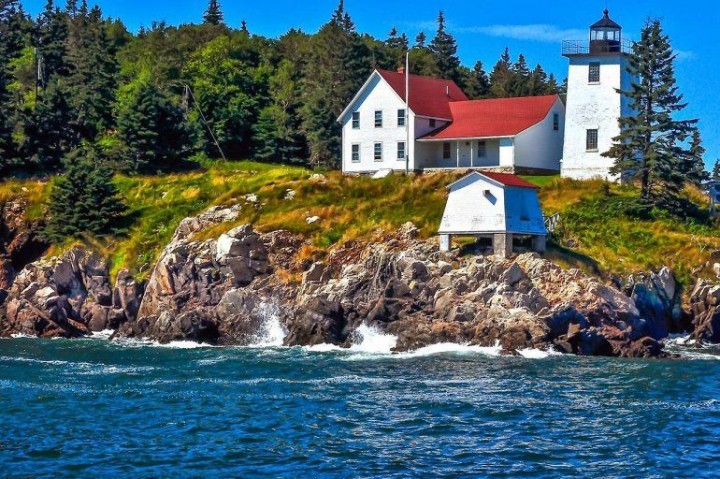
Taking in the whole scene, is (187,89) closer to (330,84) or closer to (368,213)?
(330,84)

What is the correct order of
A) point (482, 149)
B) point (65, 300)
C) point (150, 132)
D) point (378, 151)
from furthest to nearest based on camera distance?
point (150, 132)
point (378, 151)
point (482, 149)
point (65, 300)

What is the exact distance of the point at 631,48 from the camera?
64188 millimetres

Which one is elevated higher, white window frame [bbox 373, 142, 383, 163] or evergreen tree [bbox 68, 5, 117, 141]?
evergreen tree [bbox 68, 5, 117, 141]

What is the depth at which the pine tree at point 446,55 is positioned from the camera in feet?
294

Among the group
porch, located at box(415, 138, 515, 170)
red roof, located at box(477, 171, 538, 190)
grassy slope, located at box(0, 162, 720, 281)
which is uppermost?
porch, located at box(415, 138, 515, 170)

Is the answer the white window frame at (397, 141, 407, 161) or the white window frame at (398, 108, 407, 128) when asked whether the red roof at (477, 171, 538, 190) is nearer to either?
the white window frame at (397, 141, 407, 161)

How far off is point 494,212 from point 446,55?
4069 centimetres

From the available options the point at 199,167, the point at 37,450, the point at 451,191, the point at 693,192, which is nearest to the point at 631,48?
the point at 693,192

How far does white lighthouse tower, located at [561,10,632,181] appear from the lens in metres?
64.5

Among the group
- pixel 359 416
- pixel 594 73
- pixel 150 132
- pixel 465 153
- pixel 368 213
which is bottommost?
pixel 359 416

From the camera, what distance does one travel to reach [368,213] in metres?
59.3

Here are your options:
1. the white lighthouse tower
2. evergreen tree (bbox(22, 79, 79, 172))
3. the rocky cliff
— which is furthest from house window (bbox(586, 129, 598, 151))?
evergreen tree (bbox(22, 79, 79, 172))

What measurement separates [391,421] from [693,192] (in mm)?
37597

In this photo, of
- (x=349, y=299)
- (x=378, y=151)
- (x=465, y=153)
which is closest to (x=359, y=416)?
(x=349, y=299)
